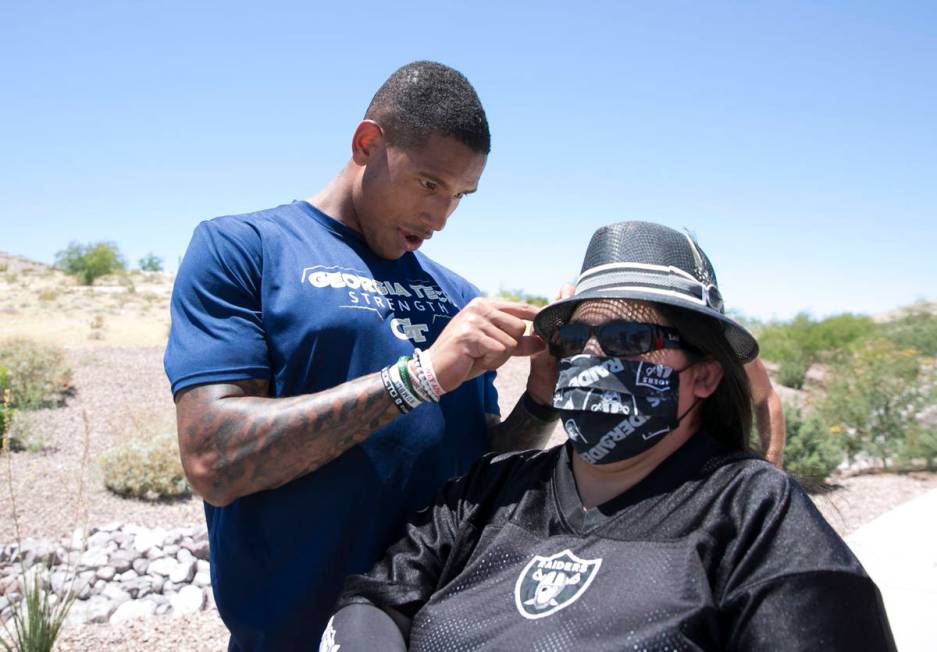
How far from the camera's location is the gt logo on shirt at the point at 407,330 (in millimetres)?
2584

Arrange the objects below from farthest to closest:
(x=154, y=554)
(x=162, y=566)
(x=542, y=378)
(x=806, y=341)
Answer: (x=806, y=341)
(x=154, y=554)
(x=162, y=566)
(x=542, y=378)

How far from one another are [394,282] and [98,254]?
2233 inches

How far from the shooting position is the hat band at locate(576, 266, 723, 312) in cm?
220

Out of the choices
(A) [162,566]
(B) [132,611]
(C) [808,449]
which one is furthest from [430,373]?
(C) [808,449]

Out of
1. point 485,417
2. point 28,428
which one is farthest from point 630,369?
point 28,428

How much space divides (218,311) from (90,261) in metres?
55.9

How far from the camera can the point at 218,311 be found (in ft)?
7.69

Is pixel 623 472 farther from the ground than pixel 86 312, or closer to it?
farther from the ground

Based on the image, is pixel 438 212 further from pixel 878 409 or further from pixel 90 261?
pixel 90 261

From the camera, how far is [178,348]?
7.68 ft

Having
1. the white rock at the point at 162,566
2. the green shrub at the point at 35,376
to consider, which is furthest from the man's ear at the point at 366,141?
the green shrub at the point at 35,376

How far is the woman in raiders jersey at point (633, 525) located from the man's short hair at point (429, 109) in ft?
2.19

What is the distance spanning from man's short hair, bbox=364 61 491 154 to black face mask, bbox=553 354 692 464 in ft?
3.17

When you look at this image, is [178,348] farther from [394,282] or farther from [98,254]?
[98,254]
